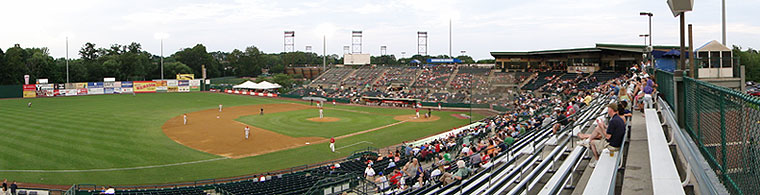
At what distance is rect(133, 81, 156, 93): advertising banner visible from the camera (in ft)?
248

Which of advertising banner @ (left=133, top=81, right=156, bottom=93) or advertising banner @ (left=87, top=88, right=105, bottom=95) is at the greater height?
advertising banner @ (left=133, top=81, right=156, bottom=93)

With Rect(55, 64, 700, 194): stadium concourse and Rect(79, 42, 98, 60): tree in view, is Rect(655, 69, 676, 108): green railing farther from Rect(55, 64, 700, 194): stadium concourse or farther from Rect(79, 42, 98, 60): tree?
Rect(79, 42, 98, 60): tree

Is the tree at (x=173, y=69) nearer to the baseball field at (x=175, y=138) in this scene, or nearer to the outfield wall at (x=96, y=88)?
the outfield wall at (x=96, y=88)

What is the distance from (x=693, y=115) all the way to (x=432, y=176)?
7.35 metres

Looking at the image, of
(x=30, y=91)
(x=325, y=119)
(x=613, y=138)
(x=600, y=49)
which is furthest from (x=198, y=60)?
(x=613, y=138)

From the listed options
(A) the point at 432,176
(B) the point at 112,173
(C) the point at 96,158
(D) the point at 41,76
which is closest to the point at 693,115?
(A) the point at 432,176

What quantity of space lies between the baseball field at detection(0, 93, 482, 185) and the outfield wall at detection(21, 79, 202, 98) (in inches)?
658

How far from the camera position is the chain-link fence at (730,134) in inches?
141

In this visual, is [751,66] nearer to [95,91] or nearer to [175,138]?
[175,138]

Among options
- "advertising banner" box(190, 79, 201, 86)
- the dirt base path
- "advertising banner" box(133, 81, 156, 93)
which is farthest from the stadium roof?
"advertising banner" box(133, 81, 156, 93)

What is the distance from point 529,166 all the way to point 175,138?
29726 millimetres

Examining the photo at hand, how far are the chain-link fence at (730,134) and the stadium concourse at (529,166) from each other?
0.46 m

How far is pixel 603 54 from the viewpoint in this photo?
52969mm

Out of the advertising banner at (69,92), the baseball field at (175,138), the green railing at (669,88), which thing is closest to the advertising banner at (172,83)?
the advertising banner at (69,92)
